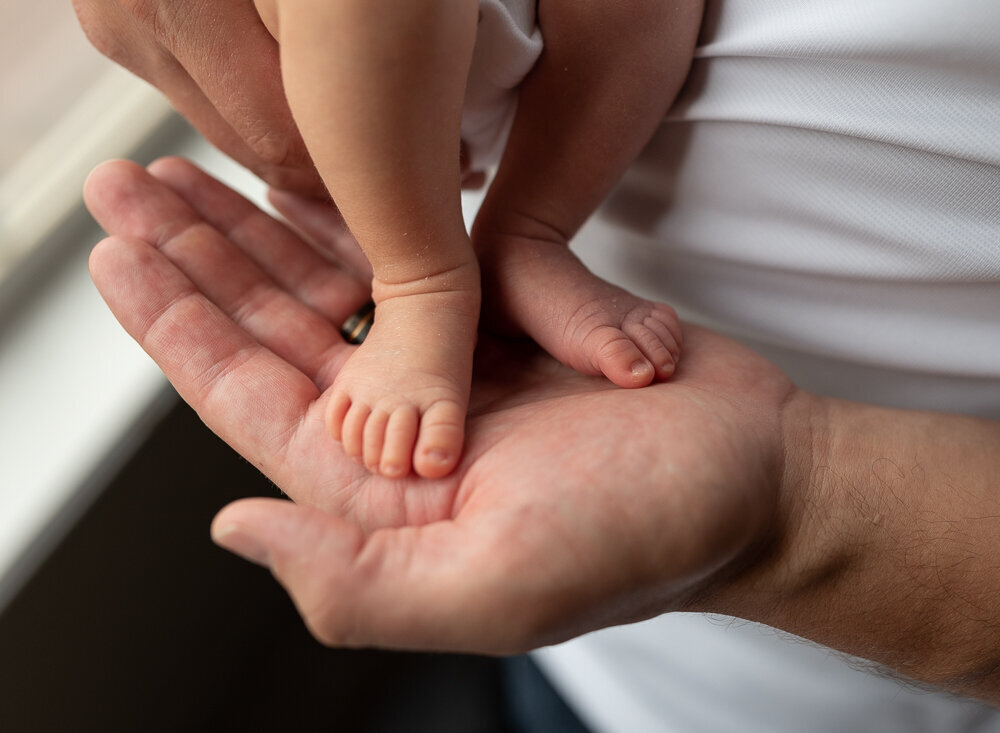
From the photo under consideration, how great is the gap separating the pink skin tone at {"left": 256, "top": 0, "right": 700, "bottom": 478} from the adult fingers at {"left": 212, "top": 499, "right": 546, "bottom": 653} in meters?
0.10

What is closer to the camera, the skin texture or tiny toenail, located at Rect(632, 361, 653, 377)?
the skin texture

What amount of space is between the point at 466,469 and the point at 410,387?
72 mm

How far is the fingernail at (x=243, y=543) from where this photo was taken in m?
0.49

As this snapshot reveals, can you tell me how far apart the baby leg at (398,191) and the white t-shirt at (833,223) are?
21cm

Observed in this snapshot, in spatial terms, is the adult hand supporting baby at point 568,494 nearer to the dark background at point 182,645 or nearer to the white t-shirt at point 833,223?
the white t-shirt at point 833,223

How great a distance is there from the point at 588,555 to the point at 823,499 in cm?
24

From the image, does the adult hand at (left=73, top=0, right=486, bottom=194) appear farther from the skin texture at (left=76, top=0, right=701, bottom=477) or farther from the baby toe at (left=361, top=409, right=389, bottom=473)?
the baby toe at (left=361, top=409, right=389, bottom=473)

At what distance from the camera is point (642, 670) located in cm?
101

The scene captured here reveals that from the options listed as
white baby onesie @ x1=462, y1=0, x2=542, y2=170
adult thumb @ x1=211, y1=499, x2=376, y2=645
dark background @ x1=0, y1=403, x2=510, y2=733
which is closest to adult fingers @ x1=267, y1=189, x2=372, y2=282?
white baby onesie @ x1=462, y1=0, x2=542, y2=170

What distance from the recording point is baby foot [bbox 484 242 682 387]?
26.7 inches

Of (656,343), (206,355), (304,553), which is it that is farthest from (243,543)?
(656,343)

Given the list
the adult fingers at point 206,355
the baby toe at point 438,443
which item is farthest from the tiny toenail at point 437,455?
the adult fingers at point 206,355

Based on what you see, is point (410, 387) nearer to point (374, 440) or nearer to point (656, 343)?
point (374, 440)

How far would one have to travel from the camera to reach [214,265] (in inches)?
32.1
